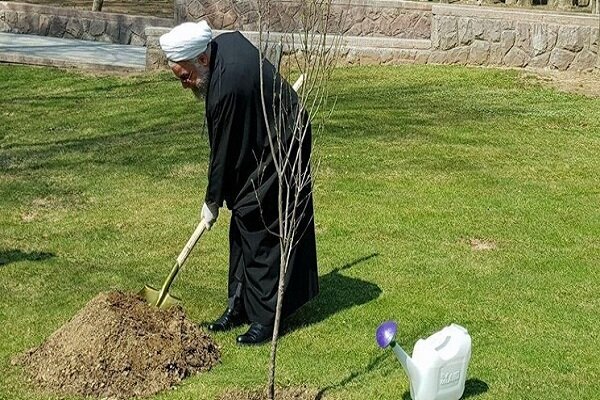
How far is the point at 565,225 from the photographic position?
7535mm

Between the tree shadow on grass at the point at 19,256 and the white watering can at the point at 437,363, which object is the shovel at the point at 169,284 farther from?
the tree shadow on grass at the point at 19,256

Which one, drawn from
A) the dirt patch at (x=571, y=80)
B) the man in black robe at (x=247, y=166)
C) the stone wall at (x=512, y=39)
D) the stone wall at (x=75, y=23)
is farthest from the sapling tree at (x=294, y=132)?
the stone wall at (x=75, y=23)

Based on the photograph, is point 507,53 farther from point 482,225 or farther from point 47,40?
point 47,40

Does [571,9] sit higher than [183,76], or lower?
lower

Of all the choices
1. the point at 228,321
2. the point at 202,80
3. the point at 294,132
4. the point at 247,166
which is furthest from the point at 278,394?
the point at 202,80

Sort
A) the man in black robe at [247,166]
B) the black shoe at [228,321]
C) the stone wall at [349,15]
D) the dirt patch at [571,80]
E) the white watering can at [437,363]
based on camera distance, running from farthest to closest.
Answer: the stone wall at [349,15] → the dirt patch at [571,80] → the black shoe at [228,321] → the man in black robe at [247,166] → the white watering can at [437,363]

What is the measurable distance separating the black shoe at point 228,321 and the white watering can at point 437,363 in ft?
4.40

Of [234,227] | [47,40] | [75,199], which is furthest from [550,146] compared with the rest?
[47,40]

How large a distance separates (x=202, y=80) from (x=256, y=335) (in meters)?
1.35

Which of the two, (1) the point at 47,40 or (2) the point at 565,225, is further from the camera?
(1) the point at 47,40

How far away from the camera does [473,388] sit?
4.88 metres

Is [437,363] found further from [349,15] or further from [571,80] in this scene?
[349,15]

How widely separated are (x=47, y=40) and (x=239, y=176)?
11.5 metres

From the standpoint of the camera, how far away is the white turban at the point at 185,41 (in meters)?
4.86
